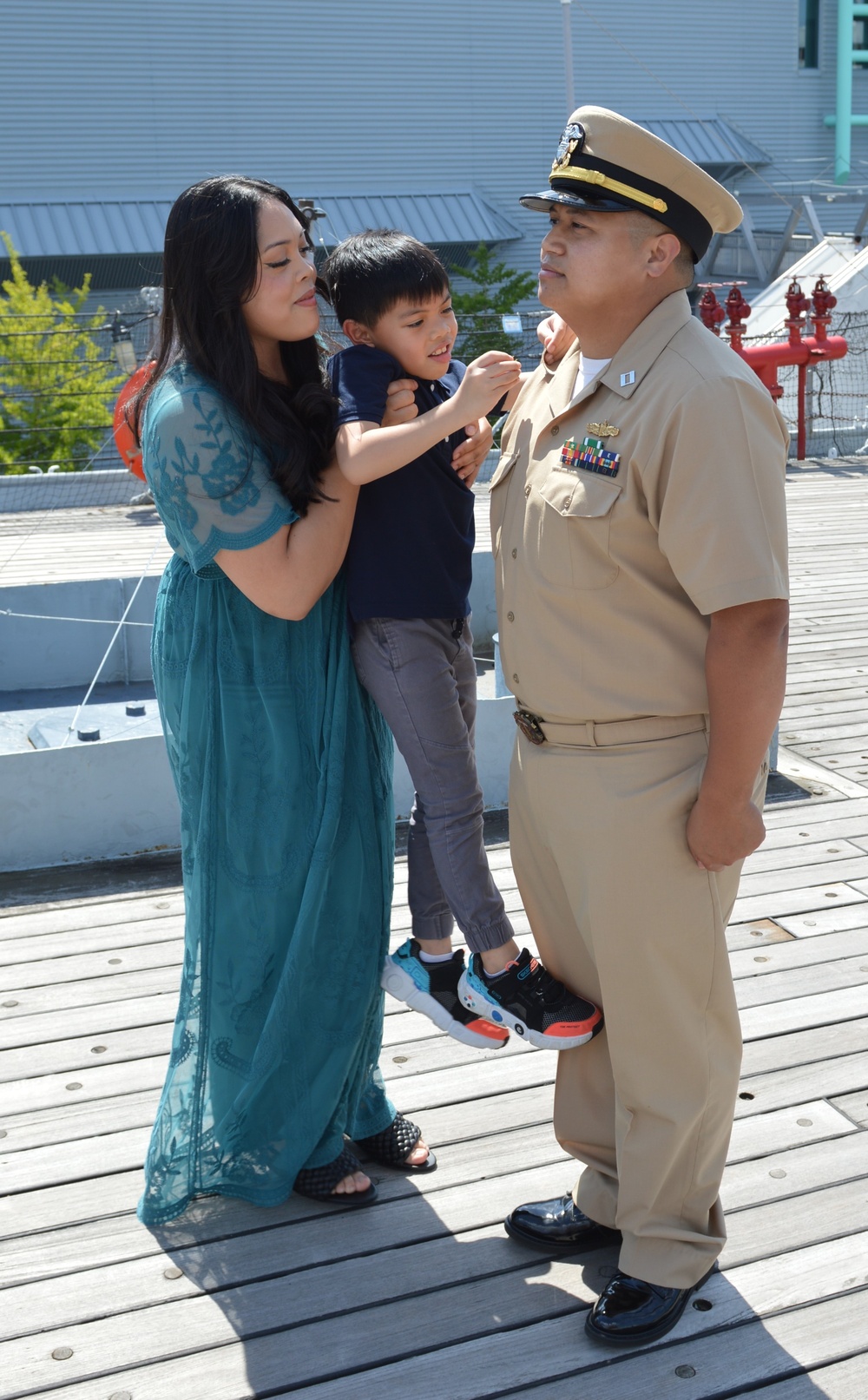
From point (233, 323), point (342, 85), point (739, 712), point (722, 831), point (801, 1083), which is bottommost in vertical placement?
point (801, 1083)

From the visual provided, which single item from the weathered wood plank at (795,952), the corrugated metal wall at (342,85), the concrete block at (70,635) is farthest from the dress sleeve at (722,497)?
the corrugated metal wall at (342,85)

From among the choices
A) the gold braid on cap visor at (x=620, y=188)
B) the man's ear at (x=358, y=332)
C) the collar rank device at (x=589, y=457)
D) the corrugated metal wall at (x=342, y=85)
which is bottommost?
the collar rank device at (x=589, y=457)

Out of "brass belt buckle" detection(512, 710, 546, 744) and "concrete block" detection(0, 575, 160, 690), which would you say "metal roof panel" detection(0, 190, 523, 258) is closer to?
"concrete block" detection(0, 575, 160, 690)

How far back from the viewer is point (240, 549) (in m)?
1.98

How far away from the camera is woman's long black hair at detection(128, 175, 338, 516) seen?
1.95 metres

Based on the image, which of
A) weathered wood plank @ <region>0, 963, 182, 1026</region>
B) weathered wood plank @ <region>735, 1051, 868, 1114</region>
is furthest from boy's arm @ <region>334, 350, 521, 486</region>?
weathered wood plank @ <region>0, 963, 182, 1026</region>

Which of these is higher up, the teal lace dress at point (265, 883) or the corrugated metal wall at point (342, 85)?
the corrugated metal wall at point (342, 85)

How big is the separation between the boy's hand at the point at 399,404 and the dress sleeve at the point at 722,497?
17.5 inches

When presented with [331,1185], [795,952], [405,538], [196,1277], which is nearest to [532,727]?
[405,538]

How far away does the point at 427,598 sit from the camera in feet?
6.81

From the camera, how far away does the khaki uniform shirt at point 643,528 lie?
1.73 metres

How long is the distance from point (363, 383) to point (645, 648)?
1.95ft

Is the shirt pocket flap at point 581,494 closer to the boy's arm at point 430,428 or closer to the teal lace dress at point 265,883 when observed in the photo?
the boy's arm at point 430,428

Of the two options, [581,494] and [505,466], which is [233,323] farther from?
A: [581,494]
